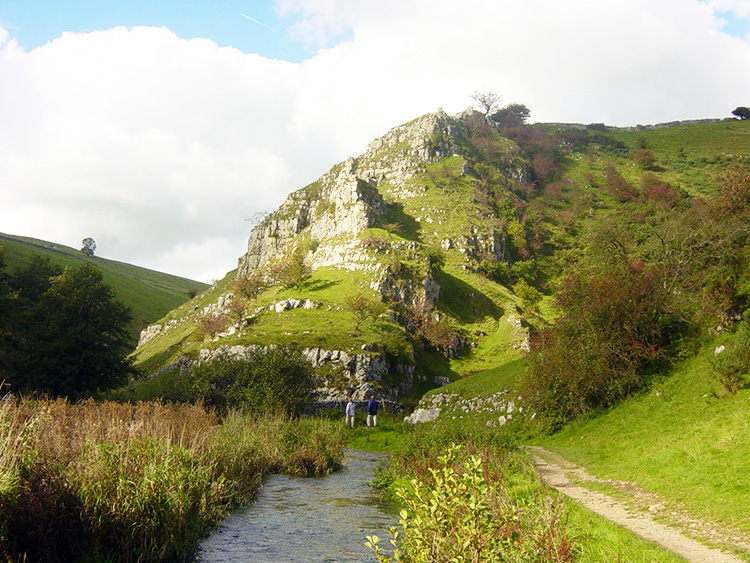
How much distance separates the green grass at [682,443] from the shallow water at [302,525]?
A: 8.87 m

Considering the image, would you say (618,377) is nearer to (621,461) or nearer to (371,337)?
(621,461)

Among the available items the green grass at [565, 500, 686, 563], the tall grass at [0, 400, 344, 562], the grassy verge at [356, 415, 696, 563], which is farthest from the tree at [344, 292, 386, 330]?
the green grass at [565, 500, 686, 563]

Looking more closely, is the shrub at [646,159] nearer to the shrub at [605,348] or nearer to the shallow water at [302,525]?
the shrub at [605,348]

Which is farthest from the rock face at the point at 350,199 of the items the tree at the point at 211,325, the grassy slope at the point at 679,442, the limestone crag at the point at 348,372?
the grassy slope at the point at 679,442

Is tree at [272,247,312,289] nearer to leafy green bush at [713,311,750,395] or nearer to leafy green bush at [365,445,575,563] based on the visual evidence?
leafy green bush at [713,311,750,395]

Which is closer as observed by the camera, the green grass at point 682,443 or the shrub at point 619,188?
the green grass at point 682,443

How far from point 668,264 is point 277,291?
226ft

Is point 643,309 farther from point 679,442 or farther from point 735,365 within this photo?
point 679,442

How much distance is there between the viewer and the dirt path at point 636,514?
29.8 ft

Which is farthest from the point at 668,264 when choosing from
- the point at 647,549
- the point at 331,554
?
the point at 331,554

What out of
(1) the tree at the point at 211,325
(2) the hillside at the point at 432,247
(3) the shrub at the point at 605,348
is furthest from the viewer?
(1) the tree at the point at 211,325

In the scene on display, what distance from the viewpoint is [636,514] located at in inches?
480

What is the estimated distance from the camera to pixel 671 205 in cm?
10831

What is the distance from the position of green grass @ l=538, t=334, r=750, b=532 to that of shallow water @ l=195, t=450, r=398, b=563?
8867mm
